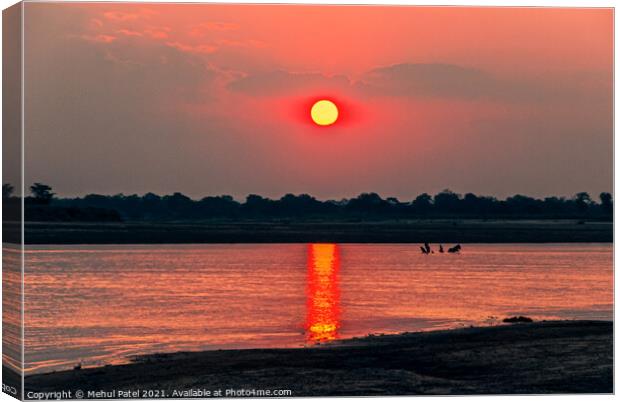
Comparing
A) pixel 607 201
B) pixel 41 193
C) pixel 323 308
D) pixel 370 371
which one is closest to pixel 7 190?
pixel 41 193

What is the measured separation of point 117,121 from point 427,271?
2371 cm

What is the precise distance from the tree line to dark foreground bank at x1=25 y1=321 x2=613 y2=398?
6.33ft

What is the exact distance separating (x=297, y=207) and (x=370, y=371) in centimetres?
311

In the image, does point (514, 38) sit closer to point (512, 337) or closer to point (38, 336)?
point (512, 337)

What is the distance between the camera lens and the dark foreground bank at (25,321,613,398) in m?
16.6

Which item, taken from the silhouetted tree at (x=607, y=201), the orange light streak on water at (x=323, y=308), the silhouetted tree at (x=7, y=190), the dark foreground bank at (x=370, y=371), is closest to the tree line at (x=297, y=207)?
the silhouetted tree at (x=607, y=201)

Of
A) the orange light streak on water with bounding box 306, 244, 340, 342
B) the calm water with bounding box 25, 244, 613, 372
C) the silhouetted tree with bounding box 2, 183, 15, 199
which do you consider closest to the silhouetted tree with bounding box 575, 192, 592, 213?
the calm water with bounding box 25, 244, 613, 372

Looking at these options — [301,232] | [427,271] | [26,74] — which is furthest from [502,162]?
[427,271]

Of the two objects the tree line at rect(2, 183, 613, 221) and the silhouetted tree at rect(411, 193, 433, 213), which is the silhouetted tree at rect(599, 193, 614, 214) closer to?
the tree line at rect(2, 183, 613, 221)

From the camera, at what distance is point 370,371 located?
55.1ft

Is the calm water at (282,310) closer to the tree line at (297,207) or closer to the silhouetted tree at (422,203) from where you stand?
the tree line at (297,207)

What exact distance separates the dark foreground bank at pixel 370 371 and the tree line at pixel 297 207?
1.93m

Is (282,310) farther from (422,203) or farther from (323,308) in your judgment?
(422,203)

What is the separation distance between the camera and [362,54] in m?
17.3
